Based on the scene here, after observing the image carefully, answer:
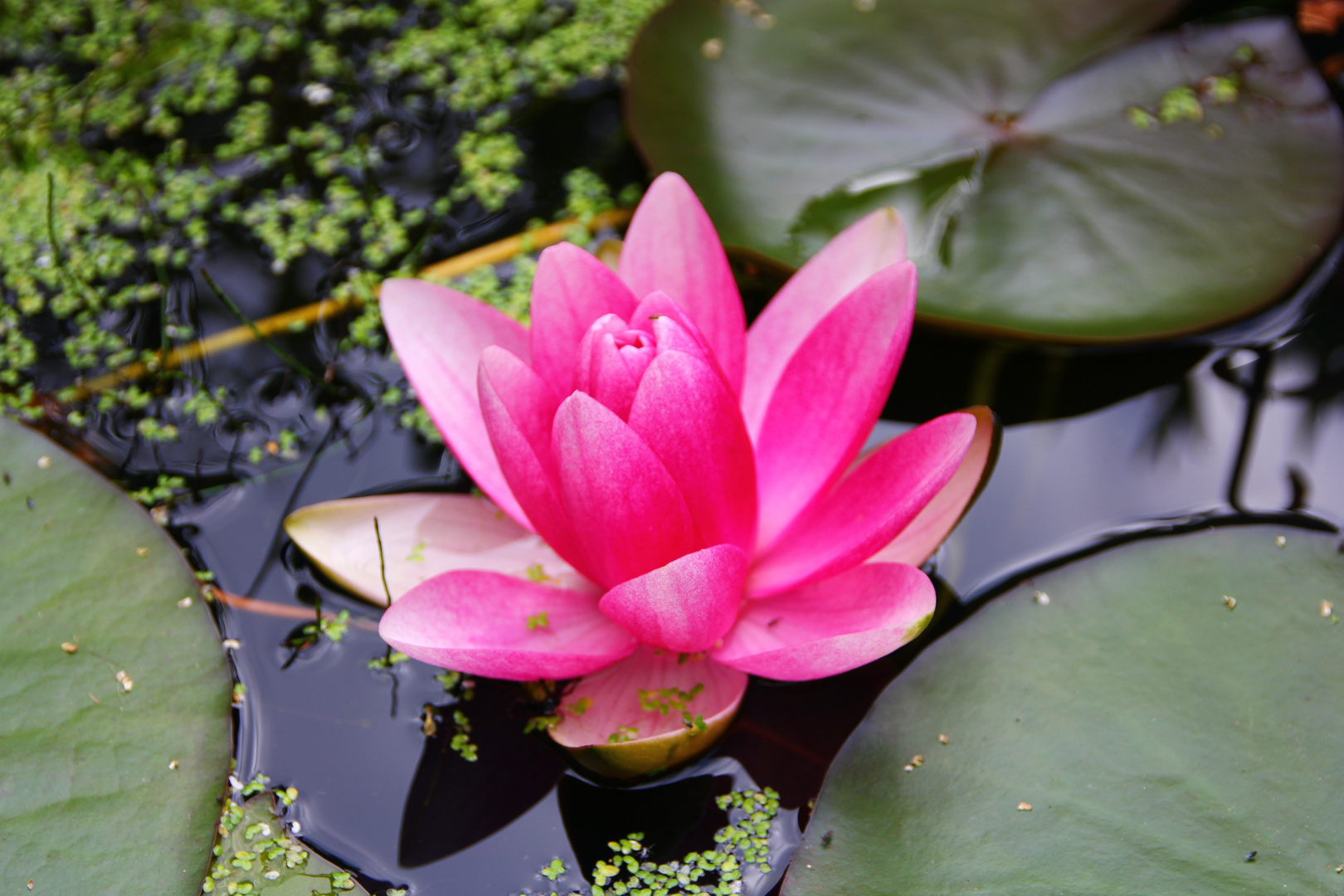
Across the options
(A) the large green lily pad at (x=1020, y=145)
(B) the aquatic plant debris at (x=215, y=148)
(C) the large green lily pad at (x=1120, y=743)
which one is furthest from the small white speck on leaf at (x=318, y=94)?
(C) the large green lily pad at (x=1120, y=743)

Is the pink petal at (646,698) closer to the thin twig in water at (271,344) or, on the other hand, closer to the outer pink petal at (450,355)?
the outer pink petal at (450,355)

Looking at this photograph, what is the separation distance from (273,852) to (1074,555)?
1310 millimetres

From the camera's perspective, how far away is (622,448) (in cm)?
112

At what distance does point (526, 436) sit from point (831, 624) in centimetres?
49

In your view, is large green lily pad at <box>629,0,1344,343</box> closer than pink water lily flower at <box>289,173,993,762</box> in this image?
No

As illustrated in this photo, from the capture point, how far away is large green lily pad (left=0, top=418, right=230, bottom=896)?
1.15 meters

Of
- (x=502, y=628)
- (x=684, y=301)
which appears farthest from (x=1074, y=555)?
(x=502, y=628)

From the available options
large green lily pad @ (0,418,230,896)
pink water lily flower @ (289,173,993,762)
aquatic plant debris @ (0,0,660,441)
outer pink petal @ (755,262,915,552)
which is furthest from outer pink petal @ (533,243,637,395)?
aquatic plant debris @ (0,0,660,441)

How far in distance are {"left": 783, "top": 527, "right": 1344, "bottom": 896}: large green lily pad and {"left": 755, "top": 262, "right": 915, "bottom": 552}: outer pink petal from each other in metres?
0.30

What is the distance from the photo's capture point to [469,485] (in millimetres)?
1684

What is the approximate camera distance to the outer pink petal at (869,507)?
45.5 inches

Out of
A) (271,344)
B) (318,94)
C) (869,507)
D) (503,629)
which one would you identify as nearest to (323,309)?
(271,344)

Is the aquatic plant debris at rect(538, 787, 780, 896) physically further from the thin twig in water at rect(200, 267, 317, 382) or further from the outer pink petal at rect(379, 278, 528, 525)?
the thin twig in water at rect(200, 267, 317, 382)

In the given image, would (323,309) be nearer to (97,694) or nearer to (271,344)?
(271,344)
